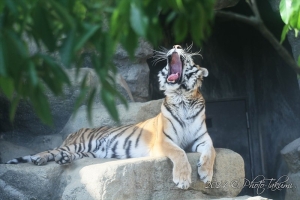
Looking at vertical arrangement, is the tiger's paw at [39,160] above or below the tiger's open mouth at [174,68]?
below

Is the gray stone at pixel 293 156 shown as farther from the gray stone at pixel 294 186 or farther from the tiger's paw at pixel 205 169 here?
the tiger's paw at pixel 205 169

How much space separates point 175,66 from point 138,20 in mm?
5004

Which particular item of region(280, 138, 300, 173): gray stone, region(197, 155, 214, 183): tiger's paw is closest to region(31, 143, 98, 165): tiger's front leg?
region(197, 155, 214, 183): tiger's paw

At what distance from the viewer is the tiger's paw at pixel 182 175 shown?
4.90 meters

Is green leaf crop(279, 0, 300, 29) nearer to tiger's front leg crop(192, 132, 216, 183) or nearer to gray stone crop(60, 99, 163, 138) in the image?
tiger's front leg crop(192, 132, 216, 183)

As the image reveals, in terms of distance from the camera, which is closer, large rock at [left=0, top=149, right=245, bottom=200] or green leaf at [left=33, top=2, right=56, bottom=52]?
green leaf at [left=33, top=2, right=56, bottom=52]

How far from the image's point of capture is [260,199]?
4.30m

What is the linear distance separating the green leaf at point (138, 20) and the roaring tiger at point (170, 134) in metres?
4.03

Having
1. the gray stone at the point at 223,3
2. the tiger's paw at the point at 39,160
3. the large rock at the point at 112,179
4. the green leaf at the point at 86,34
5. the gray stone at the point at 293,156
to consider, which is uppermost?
the gray stone at the point at 223,3

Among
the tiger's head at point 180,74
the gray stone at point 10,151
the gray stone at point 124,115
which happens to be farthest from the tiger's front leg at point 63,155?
the tiger's head at point 180,74

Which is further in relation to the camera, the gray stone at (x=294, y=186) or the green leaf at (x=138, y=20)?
the gray stone at (x=294, y=186)

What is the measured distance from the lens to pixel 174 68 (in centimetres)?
606

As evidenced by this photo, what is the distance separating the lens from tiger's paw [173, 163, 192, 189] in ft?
16.1

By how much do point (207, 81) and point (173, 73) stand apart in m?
3.22
